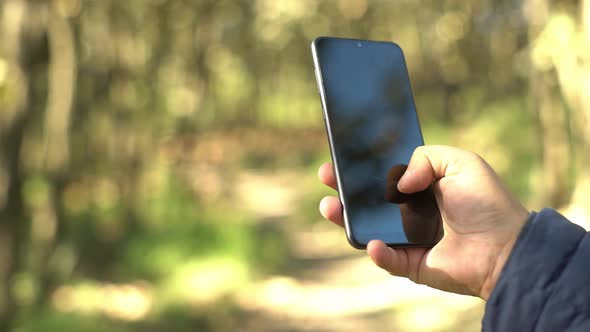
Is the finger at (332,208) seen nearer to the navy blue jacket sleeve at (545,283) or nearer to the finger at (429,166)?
the finger at (429,166)

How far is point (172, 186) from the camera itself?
13.1 m

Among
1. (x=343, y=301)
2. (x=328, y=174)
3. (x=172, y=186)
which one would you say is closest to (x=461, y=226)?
(x=328, y=174)

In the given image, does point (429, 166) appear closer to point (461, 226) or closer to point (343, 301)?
point (461, 226)

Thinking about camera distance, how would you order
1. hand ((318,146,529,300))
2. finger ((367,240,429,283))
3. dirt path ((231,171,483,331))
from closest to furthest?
hand ((318,146,529,300)) → finger ((367,240,429,283)) → dirt path ((231,171,483,331))

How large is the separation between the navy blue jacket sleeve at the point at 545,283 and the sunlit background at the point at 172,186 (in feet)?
12.0

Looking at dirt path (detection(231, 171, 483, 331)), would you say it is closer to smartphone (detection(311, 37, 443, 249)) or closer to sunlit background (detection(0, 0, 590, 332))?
sunlit background (detection(0, 0, 590, 332))

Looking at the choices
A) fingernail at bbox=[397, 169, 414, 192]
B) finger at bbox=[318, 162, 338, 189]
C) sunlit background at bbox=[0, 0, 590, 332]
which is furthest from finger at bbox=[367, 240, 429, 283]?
sunlit background at bbox=[0, 0, 590, 332]

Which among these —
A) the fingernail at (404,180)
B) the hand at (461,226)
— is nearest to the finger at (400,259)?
the hand at (461,226)

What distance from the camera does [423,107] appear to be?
26.0 m

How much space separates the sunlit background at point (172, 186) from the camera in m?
6.64

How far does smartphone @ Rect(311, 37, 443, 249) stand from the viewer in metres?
2.34

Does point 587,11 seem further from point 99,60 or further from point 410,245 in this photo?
point 99,60

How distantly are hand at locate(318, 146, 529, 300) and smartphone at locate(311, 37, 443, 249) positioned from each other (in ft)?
0.33

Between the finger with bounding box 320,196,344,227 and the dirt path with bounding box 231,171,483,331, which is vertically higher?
the finger with bounding box 320,196,344,227
